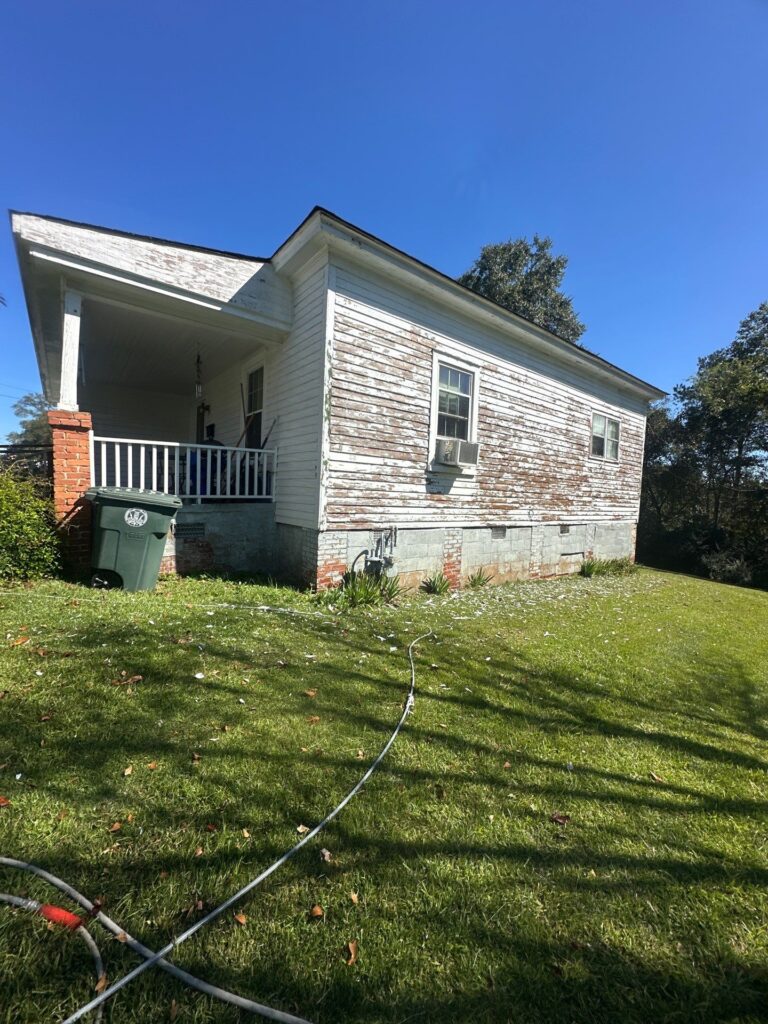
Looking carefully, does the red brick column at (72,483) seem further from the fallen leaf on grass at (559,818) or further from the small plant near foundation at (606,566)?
the small plant near foundation at (606,566)

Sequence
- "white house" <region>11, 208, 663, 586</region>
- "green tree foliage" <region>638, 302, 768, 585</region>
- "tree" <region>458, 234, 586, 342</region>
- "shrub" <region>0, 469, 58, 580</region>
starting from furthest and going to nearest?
"tree" <region>458, 234, 586, 342</region>, "green tree foliage" <region>638, 302, 768, 585</region>, "white house" <region>11, 208, 663, 586</region>, "shrub" <region>0, 469, 58, 580</region>

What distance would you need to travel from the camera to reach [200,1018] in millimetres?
1260

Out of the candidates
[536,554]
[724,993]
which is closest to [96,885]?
[724,993]

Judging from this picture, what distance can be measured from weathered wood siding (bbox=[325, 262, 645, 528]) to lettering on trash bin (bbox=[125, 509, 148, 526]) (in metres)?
2.39

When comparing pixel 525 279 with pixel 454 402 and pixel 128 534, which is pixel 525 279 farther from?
pixel 128 534

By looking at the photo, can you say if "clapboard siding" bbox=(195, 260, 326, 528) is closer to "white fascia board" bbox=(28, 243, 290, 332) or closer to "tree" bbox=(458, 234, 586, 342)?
"white fascia board" bbox=(28, 243, 290, 332)

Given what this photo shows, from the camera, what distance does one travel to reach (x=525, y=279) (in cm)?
2444

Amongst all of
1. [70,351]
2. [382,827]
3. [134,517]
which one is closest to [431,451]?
[134,517]

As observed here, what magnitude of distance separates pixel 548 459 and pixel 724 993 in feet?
31.2

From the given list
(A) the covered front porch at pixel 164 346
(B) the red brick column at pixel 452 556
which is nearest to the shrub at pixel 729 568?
(B) the red brick column at pixel 452 556

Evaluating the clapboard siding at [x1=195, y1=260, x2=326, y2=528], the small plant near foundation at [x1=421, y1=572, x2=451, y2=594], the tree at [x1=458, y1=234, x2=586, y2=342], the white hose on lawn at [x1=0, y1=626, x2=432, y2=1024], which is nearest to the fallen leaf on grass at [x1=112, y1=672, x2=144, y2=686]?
the white hose on lawn at [x1=0, y1=626, x2=432, y2=1024]

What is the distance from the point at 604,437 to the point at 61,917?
13146 millimetres

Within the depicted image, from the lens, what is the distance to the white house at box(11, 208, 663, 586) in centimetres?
602

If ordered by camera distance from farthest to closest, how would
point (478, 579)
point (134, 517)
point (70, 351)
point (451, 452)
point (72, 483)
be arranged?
point (478, 579)
point (451, 452)
point (70, 351)
point (72, 483)
point (134, 517)
